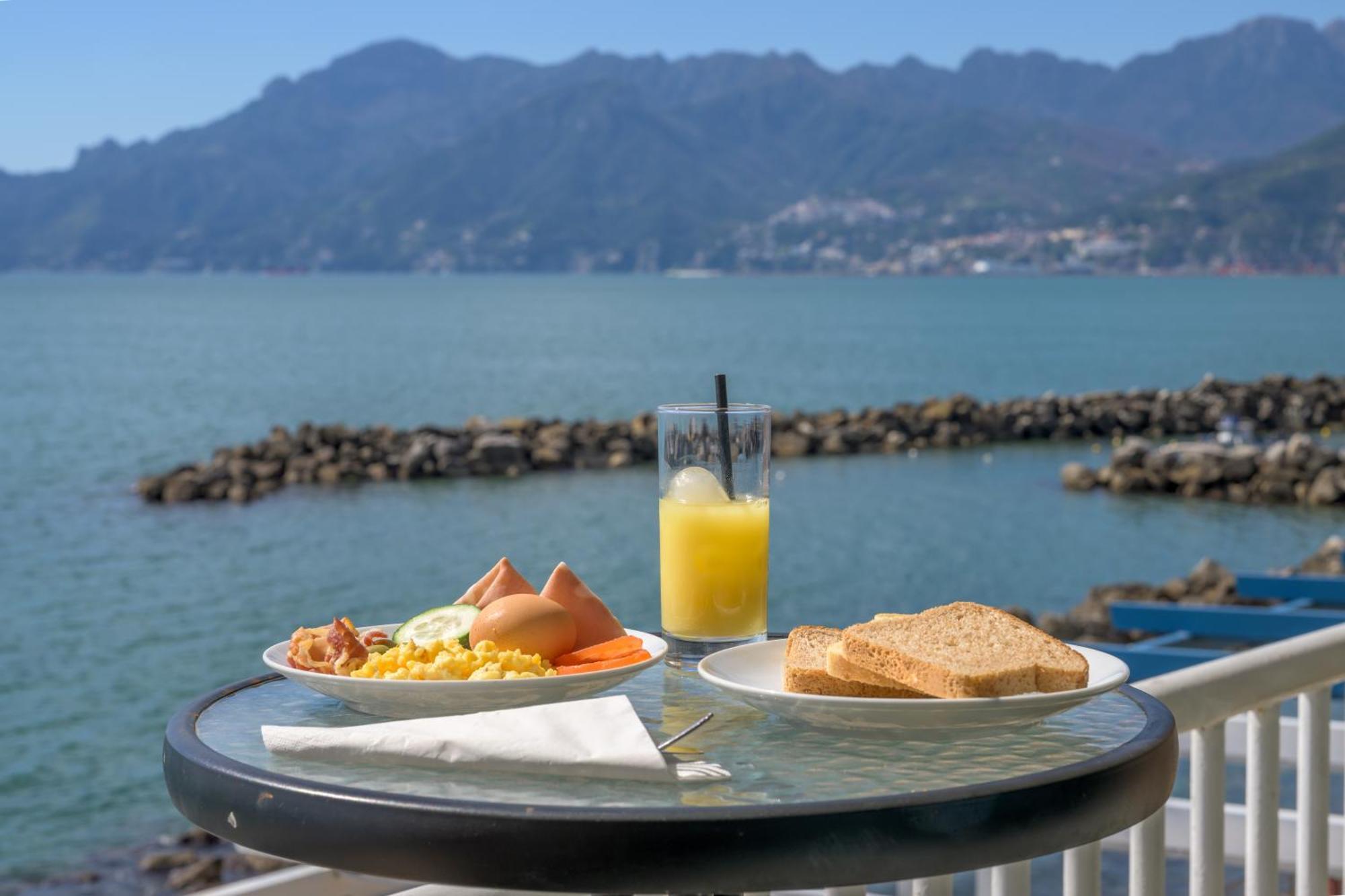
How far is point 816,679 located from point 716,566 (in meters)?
0.35

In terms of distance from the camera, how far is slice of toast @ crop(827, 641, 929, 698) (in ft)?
4.65

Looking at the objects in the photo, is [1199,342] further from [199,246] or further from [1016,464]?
[199,246]

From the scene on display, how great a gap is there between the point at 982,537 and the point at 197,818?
17.5m

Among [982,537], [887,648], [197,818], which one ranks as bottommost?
[982,537]

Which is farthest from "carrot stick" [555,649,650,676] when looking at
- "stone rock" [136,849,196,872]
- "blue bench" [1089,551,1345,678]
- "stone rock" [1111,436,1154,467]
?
"stone rock" [1111,436,1154,467]

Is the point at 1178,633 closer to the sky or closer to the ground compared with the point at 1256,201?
closer to the ground

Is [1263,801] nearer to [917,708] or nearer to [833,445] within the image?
[917,708]

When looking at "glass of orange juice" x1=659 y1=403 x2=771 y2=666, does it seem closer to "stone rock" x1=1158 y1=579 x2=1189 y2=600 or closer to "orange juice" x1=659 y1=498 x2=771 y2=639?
"orange juice" x1=659 y1=498 x2=771 y2=639

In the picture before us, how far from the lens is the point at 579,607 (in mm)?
1681

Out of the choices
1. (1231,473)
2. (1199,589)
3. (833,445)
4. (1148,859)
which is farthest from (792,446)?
(1148,859)

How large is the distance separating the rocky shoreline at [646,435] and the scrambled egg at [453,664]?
70.2 feet

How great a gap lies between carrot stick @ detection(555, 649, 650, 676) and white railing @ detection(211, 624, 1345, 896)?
0.34 meters

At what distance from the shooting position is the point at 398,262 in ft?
641

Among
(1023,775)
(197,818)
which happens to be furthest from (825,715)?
(197,818)
